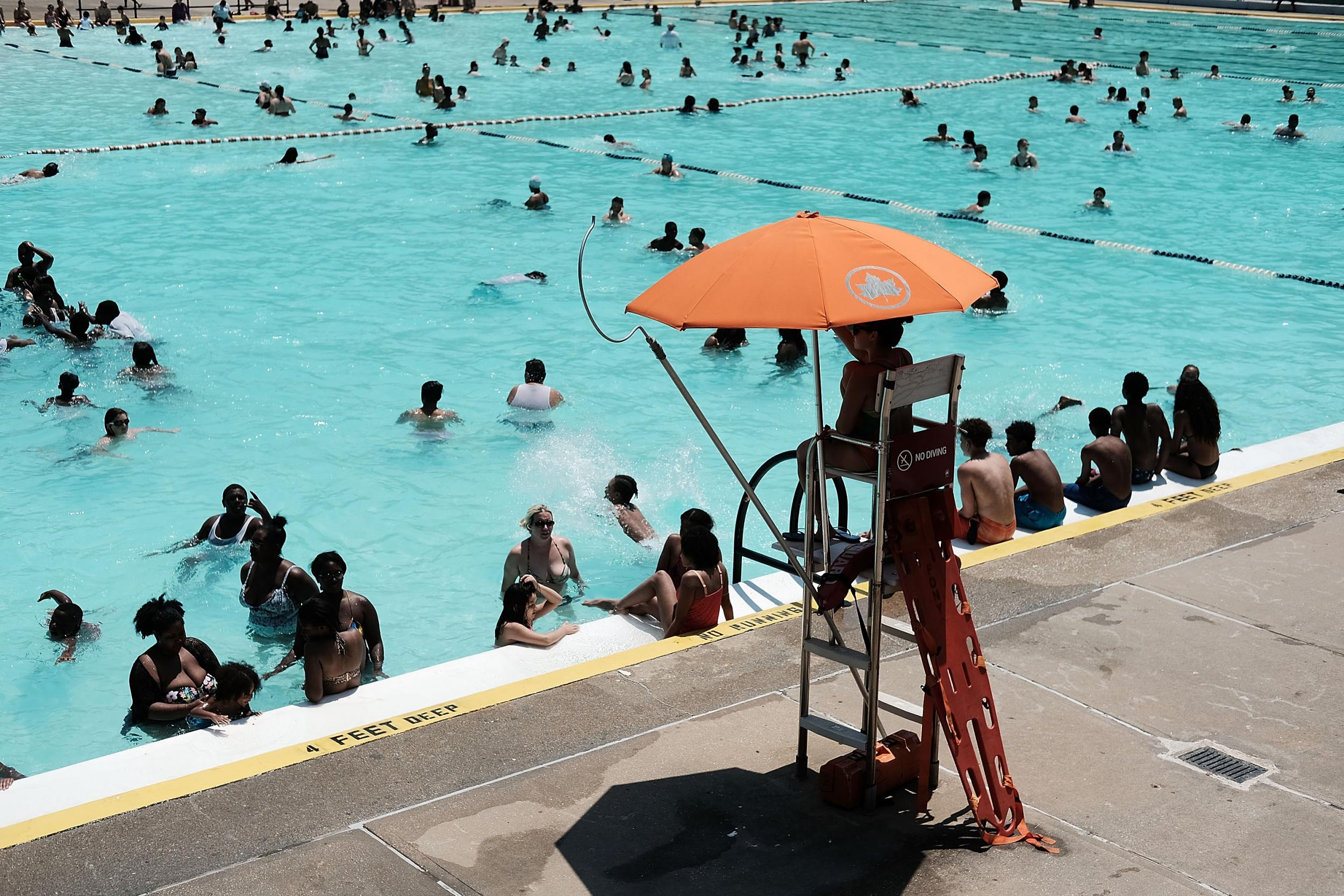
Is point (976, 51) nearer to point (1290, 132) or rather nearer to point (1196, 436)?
point (1290, 132)

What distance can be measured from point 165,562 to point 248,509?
3.63 ft

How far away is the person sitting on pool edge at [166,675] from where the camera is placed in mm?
7855

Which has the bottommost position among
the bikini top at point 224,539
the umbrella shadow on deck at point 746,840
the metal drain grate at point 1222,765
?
the bikini top at point 224,539

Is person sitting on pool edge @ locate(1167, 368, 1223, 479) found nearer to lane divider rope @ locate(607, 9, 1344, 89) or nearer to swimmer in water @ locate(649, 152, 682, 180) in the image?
swimmer in water @ locate(649, 152, 682, 180)

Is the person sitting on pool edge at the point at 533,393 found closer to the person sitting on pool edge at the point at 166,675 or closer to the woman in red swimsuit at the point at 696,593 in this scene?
the woman in red swimsuit at the point at 696,593

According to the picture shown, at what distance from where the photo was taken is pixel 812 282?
16.9 feet

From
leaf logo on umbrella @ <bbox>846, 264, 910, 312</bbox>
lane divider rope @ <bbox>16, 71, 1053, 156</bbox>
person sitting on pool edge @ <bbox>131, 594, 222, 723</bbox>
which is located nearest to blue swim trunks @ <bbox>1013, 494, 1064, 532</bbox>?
leaf logo on umbrella @ <bbox>846, 264, 910, 312</bbox>

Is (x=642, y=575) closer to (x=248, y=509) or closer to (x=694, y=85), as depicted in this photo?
(x=248, y=509)

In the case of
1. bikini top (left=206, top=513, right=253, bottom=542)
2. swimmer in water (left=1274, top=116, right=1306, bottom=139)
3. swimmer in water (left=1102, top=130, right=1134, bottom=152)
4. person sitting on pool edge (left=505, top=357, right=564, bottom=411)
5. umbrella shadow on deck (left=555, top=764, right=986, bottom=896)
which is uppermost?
swimmer in water (left=1274, top=116, right=1306, bottom=139)

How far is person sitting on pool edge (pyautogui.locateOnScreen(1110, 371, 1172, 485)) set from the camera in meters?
10.2

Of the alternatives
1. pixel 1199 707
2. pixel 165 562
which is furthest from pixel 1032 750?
pixel 165 562

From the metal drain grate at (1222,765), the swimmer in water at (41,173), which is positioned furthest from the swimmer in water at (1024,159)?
the metal drain grate at (1222,765)

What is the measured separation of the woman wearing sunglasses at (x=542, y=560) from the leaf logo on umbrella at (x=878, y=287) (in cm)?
488

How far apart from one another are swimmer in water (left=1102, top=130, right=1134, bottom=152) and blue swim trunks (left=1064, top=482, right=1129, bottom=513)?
831 inches
